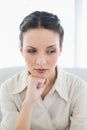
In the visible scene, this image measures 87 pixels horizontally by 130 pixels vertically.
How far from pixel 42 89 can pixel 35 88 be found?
1.4 inches

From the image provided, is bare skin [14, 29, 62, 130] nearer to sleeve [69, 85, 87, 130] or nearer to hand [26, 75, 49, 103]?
hand [26, 75, 49, 103]

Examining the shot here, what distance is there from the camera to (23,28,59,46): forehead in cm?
108

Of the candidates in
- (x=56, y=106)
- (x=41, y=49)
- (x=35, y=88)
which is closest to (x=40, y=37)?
(x=41, y=49)

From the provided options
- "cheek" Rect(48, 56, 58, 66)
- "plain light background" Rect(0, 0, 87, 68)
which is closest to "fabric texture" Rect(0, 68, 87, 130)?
"cheek" Rect(48, 56, 58, 66)

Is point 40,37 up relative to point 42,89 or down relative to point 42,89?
up

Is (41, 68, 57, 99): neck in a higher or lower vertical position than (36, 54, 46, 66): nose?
lower

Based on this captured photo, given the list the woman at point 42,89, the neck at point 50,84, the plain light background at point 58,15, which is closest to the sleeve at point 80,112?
the woman at point 42,89

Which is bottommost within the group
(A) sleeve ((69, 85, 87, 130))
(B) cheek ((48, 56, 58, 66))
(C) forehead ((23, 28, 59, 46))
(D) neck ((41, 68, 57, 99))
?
(A) sleeve ((69, 85, 87, 130))

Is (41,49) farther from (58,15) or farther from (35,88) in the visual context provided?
(58,15)

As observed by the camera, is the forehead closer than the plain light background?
Yes

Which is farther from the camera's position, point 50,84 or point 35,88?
point 50,84

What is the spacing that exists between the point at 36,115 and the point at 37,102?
0.06 metres

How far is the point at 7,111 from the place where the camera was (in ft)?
4.01

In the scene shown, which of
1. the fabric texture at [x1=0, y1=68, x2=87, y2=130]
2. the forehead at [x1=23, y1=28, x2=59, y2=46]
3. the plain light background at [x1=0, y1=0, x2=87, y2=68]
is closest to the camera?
the forehead at [x1=23, y1=28, x2=59, y2=46]
